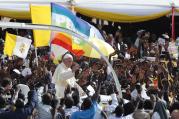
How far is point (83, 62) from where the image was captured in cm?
1792

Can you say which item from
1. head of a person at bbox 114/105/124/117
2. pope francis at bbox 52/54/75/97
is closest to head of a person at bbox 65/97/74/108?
head of a person at bbox 114/105/124/117

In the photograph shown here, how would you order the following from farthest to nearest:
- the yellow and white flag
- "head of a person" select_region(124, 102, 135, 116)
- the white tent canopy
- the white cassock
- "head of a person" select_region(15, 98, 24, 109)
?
1. the white tent canopy
2. the yellow and white flag
3. the white cassock
4. "head of a person" select_region(124, 102, 135, 116)
5. "head of a person" select_region(15, 98, 24, 109)

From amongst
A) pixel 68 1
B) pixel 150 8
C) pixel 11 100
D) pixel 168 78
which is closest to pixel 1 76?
pixel 11 100

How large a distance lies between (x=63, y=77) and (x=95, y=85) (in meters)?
1.26

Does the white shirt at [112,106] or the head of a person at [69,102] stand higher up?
the head of a person at [69,102]

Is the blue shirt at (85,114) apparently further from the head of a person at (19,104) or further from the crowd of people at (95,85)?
the head of a person at (19,104)

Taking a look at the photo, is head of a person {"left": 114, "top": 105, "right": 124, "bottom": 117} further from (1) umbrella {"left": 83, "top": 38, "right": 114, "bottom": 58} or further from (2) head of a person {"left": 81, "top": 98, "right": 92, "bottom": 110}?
(1) umbrella {"left": 83, "top": 38, "right": 114, "bottom": 58}

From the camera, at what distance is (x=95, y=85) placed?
14562mm

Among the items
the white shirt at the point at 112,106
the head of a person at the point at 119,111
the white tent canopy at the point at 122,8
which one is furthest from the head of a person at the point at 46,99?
the white tent canopy at the point at 122,8

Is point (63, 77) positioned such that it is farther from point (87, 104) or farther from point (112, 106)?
point (87, 104)

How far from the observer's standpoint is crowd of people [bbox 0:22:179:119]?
34.0 ft

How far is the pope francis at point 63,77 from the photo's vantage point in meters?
13.3

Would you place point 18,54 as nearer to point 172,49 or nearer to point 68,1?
point 68,1

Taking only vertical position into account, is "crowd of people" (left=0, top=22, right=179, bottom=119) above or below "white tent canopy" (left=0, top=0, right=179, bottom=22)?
below
